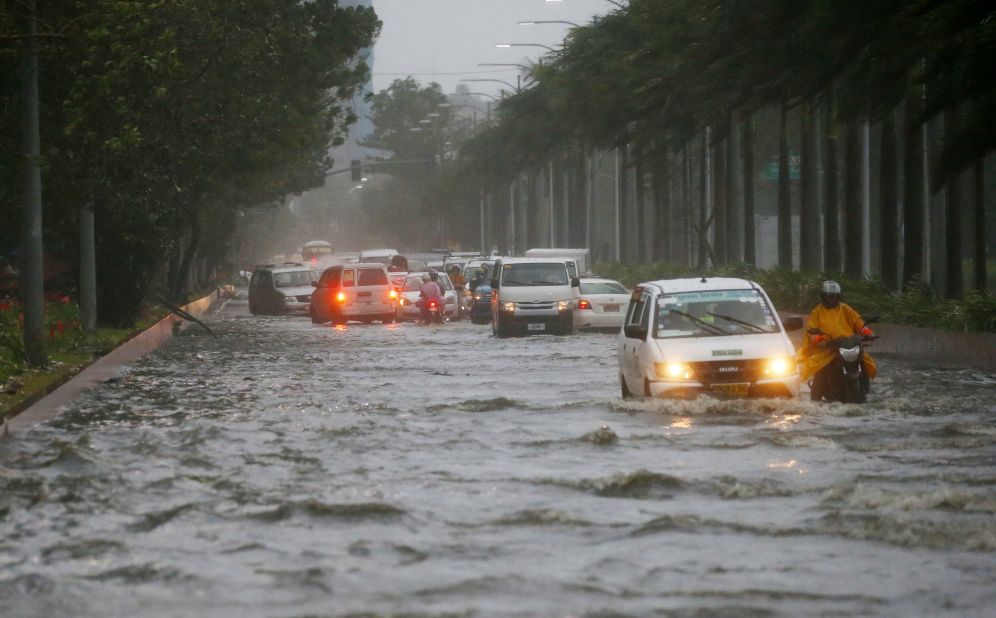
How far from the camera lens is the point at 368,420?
19.7 metres

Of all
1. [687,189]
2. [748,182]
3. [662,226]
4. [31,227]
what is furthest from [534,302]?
Answer: [662,226]

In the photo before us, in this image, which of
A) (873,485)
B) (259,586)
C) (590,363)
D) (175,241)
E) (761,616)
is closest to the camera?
(761,616)

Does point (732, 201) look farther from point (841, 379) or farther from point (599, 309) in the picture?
point (841, 379)

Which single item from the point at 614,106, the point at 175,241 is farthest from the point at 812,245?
the point at 175,241

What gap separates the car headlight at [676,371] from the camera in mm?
19047

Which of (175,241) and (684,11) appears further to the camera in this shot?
(175,241)

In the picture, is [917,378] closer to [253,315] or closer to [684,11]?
[684,11]

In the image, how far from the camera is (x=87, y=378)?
24875 mm

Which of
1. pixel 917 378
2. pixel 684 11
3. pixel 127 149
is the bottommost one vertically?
pixel 917 378

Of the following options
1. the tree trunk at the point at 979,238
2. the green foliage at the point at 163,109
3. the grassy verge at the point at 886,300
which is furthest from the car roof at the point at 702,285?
the tree trunk at the point at 979,238

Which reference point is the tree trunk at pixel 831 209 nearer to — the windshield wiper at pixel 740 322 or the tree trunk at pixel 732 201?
the tree trunk at pixel 732 201

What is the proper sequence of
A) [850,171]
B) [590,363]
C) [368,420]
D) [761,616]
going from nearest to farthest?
[761,616] < [368,420] < [590,363] < [850,171]

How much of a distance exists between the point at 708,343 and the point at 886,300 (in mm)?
15469

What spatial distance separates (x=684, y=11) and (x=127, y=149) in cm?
1299
